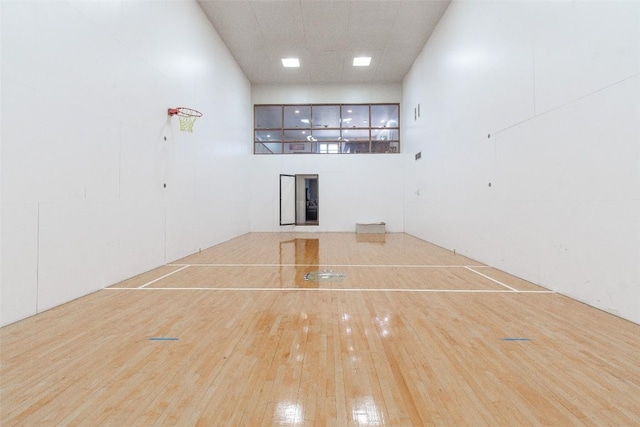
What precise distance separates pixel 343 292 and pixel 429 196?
4.94m

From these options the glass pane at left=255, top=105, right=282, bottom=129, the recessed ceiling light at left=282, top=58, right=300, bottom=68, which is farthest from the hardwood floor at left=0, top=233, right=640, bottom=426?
the glass pane at left=255, top=105, right=282, bottom=129

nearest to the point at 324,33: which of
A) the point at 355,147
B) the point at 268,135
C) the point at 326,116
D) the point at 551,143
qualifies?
the point at 326,116

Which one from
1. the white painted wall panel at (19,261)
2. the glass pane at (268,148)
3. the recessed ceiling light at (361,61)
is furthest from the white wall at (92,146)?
the glass pane at (268,148)

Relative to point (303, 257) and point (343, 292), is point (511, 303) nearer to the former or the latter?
point (343, 292)

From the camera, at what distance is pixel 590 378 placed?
1.54 metres

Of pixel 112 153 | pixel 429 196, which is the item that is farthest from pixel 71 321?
pixel 429 196

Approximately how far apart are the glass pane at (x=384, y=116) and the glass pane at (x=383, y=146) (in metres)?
0.55

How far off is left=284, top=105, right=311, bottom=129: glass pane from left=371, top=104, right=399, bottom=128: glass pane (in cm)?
213

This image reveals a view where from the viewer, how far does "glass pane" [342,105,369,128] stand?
1014 cm

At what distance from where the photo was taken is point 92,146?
10.3 ft

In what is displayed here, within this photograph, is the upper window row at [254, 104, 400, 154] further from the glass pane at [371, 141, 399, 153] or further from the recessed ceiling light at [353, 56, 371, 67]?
the recessed ceiling light at [353, 56, 371, 67]

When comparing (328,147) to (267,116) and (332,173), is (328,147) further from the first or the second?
(267,116)

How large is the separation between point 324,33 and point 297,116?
3438mm

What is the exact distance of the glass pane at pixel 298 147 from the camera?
1015 centimetres
